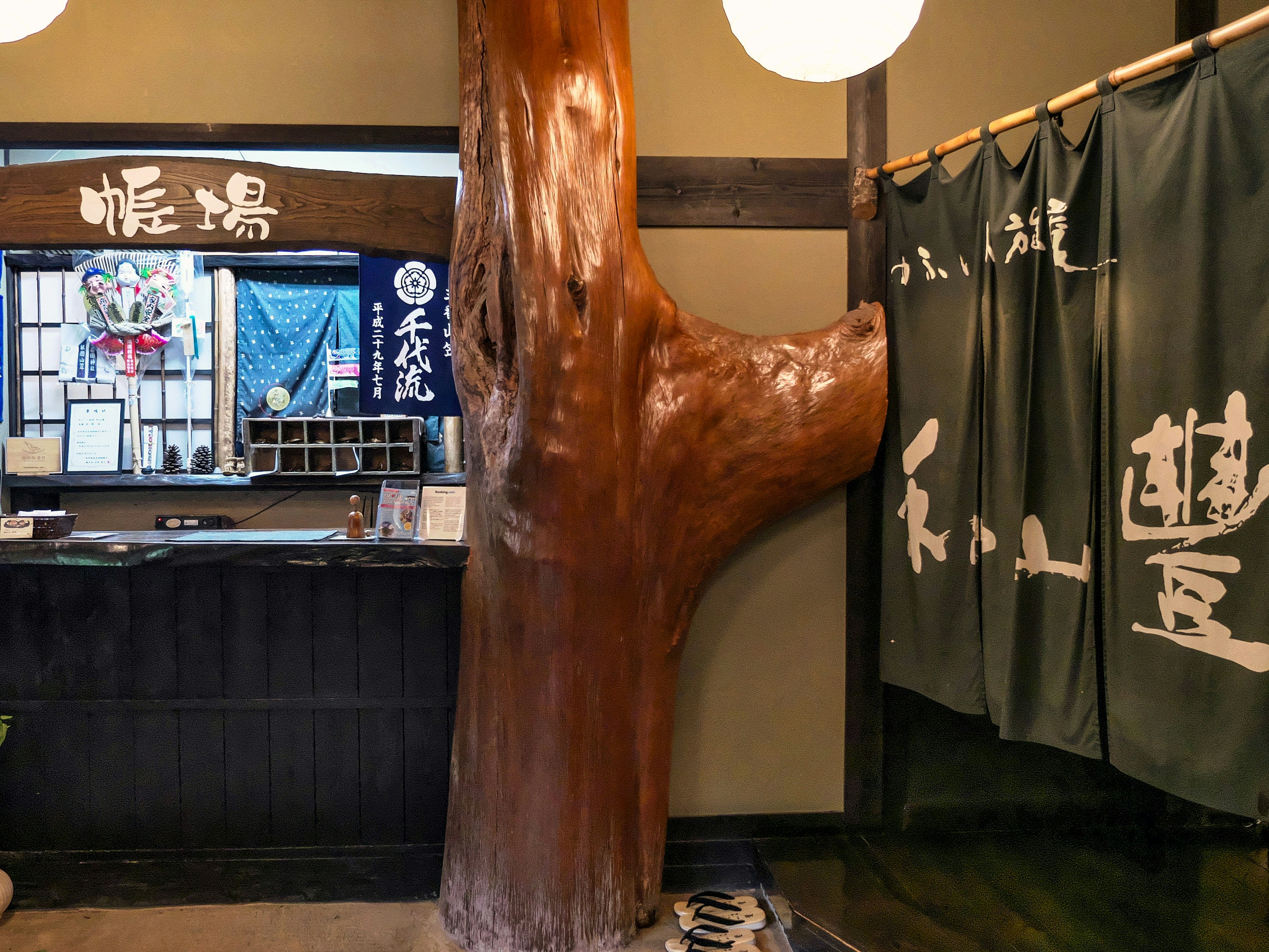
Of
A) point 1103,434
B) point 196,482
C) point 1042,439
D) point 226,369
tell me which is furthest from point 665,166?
point 226,369

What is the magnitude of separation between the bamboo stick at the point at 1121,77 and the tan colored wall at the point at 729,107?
1.59ft

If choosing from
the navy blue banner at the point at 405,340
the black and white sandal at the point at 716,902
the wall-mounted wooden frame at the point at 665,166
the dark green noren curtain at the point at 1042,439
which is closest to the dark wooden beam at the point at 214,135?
the wall-mounted wooden frame at the point at 665,166

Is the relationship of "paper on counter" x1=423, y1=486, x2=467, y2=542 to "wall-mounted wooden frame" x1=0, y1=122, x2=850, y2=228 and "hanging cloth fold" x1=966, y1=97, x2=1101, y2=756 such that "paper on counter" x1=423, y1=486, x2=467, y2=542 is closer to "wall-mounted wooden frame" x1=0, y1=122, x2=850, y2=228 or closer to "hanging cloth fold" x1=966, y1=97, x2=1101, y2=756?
"wall-mounted wooden frame" x1=0, y1=122, x2=850, y2=228

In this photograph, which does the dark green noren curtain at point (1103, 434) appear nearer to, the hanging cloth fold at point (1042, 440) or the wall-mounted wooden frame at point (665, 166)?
the hanging cloth fold at point (1042, 440)

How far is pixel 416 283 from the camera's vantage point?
316 centimetres

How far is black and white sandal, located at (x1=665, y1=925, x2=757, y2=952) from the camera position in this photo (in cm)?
248

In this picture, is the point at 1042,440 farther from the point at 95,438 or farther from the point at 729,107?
the point at 95,438

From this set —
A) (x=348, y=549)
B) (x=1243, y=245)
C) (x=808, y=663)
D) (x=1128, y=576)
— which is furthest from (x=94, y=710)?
(x=1243, y=245)

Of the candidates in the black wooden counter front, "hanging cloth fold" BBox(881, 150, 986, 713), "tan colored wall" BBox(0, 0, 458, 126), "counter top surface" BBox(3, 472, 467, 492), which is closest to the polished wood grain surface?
"tan colored wall" BBox(0, 0, 458, 126)

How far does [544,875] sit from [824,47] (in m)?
2.51

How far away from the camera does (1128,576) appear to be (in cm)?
201

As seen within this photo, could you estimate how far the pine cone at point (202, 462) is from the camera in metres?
5.24

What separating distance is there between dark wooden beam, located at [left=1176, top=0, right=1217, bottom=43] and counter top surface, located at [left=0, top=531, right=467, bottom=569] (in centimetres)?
346

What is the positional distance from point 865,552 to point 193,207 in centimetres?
284
